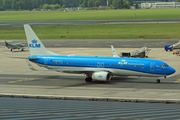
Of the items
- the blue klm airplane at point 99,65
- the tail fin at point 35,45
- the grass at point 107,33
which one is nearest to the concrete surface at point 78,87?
the blue klm airplane at point 99,65

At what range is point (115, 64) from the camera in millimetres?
53562

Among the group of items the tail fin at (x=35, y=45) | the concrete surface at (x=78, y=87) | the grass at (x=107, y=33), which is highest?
the tail fin at (x=35, y=45)

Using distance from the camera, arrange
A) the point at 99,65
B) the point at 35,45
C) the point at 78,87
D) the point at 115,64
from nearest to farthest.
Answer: the point at 78,87
the point at 115,64
the point at 99,65
the point at 35,45

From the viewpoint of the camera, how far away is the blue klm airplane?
171 feet

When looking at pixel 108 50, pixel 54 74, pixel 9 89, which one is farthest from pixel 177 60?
pixel 9 89

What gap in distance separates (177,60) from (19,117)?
213 ft

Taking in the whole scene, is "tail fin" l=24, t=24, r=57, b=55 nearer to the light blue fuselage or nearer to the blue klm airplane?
the blue klm airplane

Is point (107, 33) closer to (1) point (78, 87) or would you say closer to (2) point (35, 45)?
(2) point (35, 45)

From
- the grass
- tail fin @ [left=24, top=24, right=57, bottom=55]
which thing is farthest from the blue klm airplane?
the grass

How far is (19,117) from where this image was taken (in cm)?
1917

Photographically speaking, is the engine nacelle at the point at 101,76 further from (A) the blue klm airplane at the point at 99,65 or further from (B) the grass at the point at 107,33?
(B) the grass at the point at 107,33

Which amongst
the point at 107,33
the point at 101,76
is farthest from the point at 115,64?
the point at 107,33

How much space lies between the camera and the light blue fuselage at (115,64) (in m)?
52.1

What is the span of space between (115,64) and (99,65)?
2892 mm
